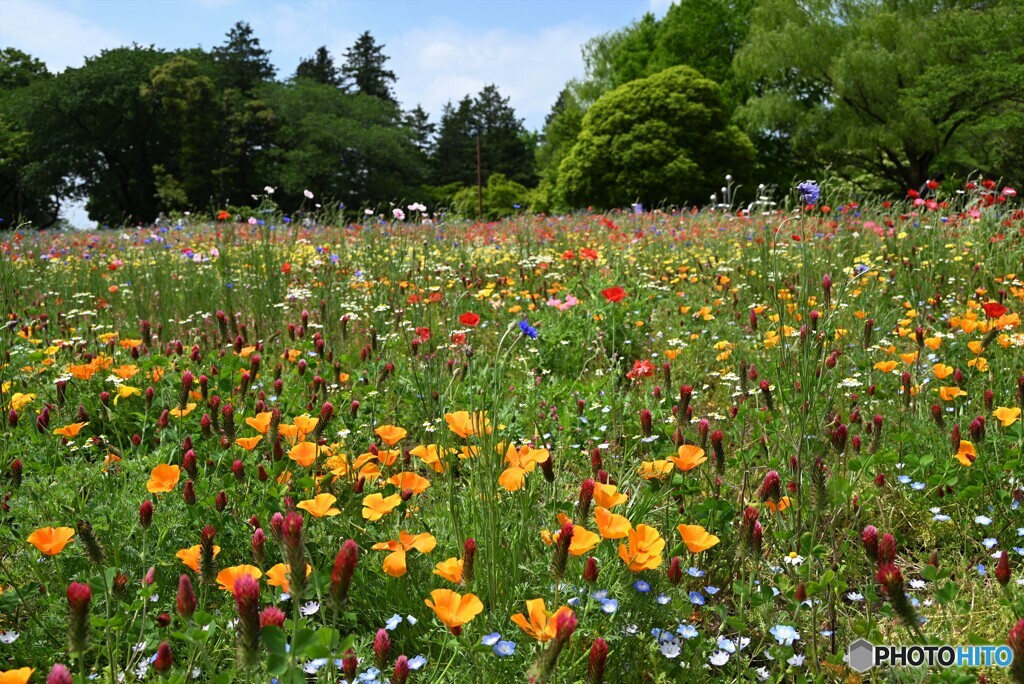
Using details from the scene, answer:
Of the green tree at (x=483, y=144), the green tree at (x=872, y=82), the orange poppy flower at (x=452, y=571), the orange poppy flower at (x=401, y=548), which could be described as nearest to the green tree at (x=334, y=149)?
the green tree at (x=483, y=144)

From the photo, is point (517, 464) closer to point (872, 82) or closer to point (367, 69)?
point (872, 82)

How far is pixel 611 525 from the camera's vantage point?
4.53 feet

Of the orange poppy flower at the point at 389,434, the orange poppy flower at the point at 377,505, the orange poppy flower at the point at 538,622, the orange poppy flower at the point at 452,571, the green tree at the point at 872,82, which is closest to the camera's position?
the orange poppy flower at the point at 538,622

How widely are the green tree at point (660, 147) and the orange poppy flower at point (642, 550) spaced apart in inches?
886

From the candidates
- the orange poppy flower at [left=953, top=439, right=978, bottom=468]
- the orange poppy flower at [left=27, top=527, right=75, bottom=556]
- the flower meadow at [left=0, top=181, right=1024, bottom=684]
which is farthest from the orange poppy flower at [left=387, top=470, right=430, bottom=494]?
the orange poppy flower at [left=953, top=439, right=978, bottom=468]

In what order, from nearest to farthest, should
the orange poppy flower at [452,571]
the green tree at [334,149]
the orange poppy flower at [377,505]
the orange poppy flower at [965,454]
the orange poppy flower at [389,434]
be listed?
1. the orange poppy flower at [452,571]
2. the orange poppy flower at [377,505]
3. the orange poppy flower at [389,434]
4. the orange poppy flower at [965,454]
5. the green tree at [334,149]

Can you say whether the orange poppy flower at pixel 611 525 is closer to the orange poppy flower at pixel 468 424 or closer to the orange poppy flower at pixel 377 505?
the orange poppy flower at pixel 468 424

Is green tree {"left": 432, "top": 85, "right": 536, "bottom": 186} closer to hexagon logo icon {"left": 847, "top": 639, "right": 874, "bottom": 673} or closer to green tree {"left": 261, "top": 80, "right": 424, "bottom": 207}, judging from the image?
green tree {"left": 261, "top": 80, "right": 424, "bottom": 207}

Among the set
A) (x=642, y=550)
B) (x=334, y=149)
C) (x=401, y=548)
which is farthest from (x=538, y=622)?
(x=334, y=149)

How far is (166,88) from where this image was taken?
121 feet

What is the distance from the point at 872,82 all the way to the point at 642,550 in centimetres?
2694

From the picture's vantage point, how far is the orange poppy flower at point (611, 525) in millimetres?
1358

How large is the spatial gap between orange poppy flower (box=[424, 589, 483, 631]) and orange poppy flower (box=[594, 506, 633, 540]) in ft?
0.96

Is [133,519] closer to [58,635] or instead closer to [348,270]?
[58,635]
